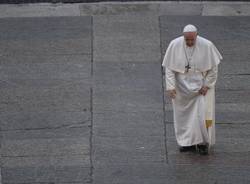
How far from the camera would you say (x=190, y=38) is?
10.6 metres

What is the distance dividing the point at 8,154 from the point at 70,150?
0.81 meters

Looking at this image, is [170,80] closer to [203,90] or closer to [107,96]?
[203,90]

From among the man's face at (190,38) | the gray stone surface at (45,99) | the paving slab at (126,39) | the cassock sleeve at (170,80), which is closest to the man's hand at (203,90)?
the cassock sleeve at (170,80)

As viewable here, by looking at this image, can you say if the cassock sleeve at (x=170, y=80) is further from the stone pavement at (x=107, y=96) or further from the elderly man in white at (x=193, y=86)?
the stone pavement at (x=107, y=96)

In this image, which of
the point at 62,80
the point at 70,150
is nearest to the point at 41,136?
the point at 70,150

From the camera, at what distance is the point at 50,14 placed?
15.8 m

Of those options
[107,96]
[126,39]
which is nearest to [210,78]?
[107,96]

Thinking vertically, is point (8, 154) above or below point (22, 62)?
below

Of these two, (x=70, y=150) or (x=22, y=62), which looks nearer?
(x=70, y=150)

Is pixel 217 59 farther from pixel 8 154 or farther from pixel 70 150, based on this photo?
pixel 8 154

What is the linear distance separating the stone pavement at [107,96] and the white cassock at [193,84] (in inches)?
13.6

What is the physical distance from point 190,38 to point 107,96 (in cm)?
248

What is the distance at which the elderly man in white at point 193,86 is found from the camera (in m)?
10.8

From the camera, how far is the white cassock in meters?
10.8
